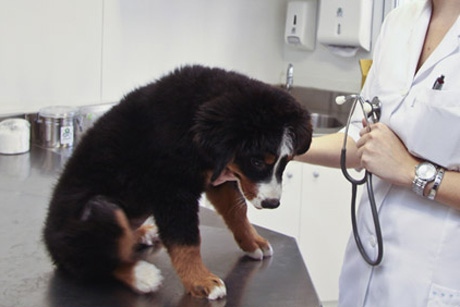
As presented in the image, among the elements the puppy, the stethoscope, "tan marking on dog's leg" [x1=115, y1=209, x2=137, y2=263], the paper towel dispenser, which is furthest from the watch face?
the paper towel dispenser

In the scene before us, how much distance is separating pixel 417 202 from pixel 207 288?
1.59 ft

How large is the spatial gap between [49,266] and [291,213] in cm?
164

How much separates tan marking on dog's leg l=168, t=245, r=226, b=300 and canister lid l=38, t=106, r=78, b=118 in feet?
3.85

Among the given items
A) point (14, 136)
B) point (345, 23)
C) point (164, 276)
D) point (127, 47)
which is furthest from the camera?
point (345, 23)

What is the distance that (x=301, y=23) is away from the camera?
10.3ft

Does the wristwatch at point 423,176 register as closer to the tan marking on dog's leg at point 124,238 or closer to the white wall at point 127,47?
the tan marking on dog's leg at point 124,238

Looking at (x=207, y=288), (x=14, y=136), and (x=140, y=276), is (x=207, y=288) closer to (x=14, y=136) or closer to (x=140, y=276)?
(x=140, y=276)

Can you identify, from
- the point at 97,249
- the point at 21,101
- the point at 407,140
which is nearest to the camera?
the point at 97,249

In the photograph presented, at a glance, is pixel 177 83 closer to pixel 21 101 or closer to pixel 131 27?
pixel 21 101

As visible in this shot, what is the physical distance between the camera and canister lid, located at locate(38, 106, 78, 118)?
6.54 ft

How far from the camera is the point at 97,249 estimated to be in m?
1.00

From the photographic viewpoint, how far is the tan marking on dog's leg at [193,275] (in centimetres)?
98

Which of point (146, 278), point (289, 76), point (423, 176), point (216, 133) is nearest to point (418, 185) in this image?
point (423, 176)

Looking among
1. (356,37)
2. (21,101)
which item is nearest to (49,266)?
(21,101)
